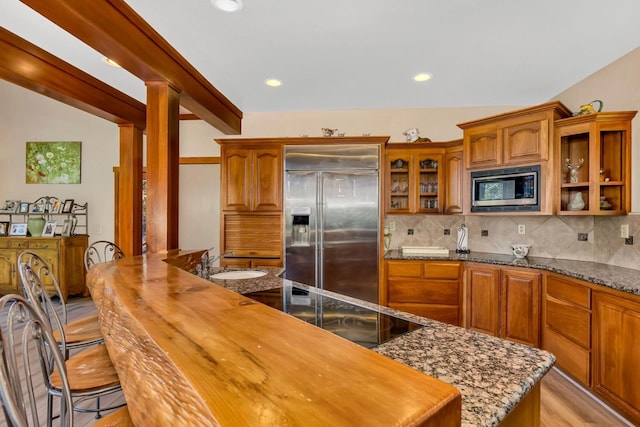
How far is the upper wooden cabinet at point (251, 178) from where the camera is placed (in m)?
3.80

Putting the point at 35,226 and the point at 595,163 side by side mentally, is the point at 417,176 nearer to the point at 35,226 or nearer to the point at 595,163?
the point at 595,163

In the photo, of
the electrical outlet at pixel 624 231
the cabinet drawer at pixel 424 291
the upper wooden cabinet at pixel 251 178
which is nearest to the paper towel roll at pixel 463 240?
the cabinet drawer at pixel 424 291

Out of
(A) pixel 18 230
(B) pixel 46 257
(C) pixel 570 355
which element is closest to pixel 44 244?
(B) pixel 46 257

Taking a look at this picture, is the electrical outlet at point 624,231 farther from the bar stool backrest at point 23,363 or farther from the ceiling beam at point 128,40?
the ceiling beam at point 128,40

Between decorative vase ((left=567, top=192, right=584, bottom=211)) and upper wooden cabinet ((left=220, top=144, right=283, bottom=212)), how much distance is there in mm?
2971

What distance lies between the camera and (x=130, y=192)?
138 inches

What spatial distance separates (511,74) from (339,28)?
74.4 inches

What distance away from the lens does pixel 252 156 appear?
3840 millimetres

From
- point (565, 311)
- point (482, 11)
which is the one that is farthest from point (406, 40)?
point (565, 311)

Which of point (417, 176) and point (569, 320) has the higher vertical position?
point (417, 176)

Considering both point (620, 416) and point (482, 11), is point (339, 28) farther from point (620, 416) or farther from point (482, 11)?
point (620, 416)

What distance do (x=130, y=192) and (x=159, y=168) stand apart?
1.34m

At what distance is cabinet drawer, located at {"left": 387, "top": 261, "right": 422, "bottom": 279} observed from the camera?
11.3ft

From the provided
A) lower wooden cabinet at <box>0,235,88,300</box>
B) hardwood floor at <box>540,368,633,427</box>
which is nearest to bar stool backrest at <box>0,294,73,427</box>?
hardwood floor at <box>540,368,633,427</box>
